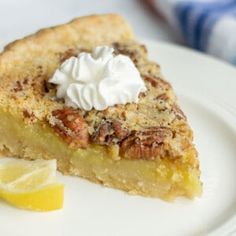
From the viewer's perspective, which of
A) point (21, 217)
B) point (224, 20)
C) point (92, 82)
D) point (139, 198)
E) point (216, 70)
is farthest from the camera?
point (224, 20)

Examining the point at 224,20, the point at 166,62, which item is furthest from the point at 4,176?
the point at 224,20

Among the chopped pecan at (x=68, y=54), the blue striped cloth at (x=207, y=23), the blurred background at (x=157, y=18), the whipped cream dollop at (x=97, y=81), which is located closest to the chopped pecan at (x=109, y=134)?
the whipped cream dollop at (x=97, y=81)

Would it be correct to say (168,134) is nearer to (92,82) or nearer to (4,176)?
(92,82)

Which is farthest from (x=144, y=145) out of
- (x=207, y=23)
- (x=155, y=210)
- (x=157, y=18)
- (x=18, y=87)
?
(x=157, y=18)

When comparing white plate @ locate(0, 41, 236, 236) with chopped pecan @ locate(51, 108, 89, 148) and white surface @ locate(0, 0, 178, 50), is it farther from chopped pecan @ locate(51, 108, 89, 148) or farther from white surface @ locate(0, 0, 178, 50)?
white surface @ locate(0, 0, 178, 50)

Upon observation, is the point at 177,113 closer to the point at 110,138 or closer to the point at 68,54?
the point at 110,138

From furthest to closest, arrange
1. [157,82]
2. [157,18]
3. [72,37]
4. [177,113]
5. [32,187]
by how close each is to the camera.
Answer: [157,18], [72,37], [157,82], [177,113], [32,187]
